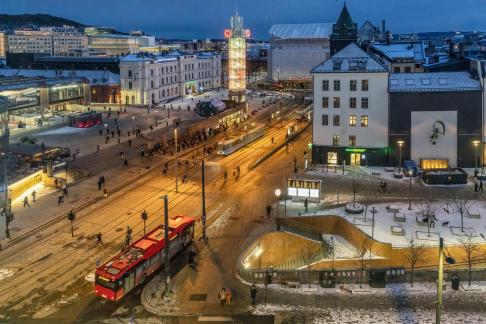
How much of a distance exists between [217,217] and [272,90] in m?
130

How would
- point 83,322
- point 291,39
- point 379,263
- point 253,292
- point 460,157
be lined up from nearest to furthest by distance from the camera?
point 83,322, point 253,292, point 379,263, point 460,157, point 291,39

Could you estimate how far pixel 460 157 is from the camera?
6238cm

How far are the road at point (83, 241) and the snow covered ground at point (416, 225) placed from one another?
12.7 meters

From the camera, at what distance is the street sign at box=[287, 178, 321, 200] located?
158 feet

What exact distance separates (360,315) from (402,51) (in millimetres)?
72257

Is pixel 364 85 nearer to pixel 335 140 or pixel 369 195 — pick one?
pixel 335 140

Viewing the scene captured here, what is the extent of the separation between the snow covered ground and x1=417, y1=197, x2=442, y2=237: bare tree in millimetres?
340

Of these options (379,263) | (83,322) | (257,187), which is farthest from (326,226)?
(83,322)

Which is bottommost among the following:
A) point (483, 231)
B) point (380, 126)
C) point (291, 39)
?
point (483, 231)

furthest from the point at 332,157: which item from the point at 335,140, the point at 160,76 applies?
the point at 160,76

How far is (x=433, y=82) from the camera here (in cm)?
6281

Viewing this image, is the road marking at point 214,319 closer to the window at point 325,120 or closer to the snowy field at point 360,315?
the snowy field at point 360,315

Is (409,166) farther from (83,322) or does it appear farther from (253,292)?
(83,322)

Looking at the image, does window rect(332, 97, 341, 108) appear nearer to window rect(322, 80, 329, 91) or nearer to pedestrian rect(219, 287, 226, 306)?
window rect(322, 80, 329, 91)
